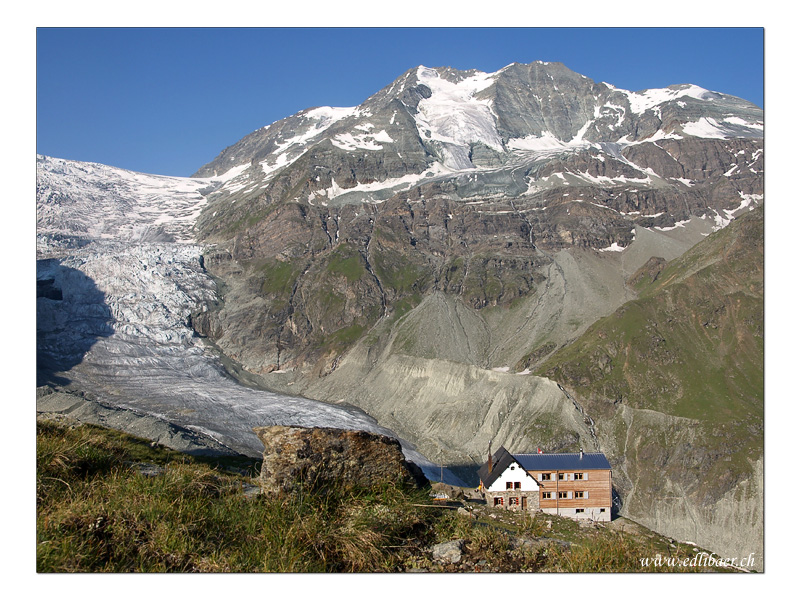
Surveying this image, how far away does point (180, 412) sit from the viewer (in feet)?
386

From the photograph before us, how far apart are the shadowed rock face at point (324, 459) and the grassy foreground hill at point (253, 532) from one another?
0.31 metres

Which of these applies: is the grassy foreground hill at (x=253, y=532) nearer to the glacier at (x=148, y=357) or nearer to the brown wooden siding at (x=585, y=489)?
the brown wooden siding at (x=585, y=489)

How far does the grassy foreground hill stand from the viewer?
885 cm

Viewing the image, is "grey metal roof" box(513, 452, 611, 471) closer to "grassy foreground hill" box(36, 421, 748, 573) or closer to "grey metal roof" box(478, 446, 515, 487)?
"grey metal roof" box(478, 446, 515, 487)

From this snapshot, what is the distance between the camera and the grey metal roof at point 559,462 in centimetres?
3647

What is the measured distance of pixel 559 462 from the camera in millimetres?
38969

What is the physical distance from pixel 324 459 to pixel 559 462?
3135 centimetres

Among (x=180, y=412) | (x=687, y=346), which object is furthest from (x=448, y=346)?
(x=180, y=412)

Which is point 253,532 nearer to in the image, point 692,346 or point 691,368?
point 691,368

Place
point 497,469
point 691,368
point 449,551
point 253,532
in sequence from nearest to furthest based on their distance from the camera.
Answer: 1. point 253,532
2. point 449,551
3. point 497,469
4. point 691,368

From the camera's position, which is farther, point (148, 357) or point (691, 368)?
point (148, 357)

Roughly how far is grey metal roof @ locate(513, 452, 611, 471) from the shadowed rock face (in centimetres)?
2526

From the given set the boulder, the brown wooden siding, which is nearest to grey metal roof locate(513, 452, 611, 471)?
the brown wooden siding

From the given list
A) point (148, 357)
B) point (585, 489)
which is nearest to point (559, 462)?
point (585, 489)
